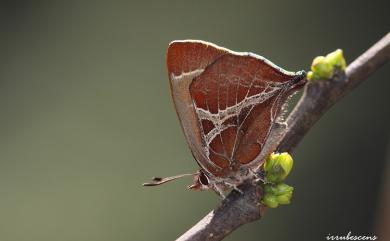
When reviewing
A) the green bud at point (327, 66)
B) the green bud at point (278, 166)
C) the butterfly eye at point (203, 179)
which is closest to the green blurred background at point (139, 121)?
the butterfly eye at point (203, 179)

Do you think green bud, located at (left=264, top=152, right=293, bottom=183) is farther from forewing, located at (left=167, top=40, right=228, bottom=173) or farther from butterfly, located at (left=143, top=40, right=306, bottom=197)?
forewing, located at (left=167, top=40, right=228, bottom=173)

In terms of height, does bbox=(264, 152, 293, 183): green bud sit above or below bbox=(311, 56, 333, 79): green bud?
below

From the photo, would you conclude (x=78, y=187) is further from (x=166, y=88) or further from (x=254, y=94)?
(x=254, y=94)

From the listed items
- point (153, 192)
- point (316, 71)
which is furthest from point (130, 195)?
point (316, 71)

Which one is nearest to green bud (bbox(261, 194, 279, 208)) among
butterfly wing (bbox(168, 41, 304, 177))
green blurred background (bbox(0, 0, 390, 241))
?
butterfly wing (bbox(168, 41, 304, 177))

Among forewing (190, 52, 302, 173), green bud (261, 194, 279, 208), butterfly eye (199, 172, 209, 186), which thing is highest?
forewing (190, 52, 302, 173)
